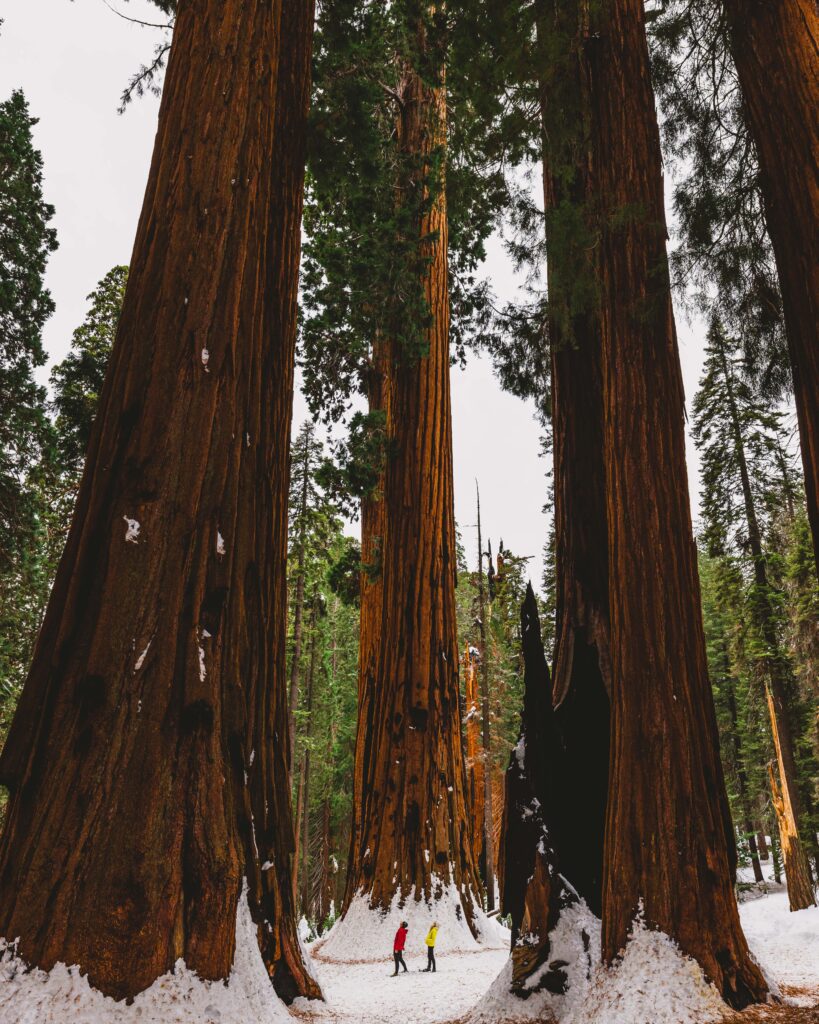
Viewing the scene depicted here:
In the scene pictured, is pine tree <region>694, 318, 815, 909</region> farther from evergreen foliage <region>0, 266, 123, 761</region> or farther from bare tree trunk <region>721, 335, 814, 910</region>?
evergreen foliage <region>0, 266, 123, 761</region>

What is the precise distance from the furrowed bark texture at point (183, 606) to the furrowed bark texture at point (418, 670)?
3.97m

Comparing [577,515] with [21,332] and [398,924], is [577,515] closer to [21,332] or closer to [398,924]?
[398,924]

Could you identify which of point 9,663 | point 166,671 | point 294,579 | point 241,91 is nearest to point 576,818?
point 166,671

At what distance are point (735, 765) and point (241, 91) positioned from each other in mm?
36179

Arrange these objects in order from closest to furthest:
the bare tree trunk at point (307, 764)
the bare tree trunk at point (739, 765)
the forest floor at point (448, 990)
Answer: the forest floor at point (448, 990)
the bare tree trunk at point (307, 764)
the bare tree trunk at point (739, 765)

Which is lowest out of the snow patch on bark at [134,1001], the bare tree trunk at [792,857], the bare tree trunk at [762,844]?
the bare tree trunk at [762,844]

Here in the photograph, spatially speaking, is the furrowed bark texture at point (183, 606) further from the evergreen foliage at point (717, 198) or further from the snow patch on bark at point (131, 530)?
the evergreen foliage at point (717, 198)

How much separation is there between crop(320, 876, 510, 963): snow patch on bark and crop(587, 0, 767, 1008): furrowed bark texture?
3.88 meters

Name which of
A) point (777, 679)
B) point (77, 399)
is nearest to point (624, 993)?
point (77, 399)

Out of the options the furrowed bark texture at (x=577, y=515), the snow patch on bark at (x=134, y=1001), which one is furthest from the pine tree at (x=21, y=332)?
the snow patch on bark at (x=134, y=1001)

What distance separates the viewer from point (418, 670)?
7562 mm

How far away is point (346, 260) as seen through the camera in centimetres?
821

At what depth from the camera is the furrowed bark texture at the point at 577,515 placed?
14.9ft

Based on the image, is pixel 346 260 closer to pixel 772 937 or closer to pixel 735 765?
pixel 772 937
